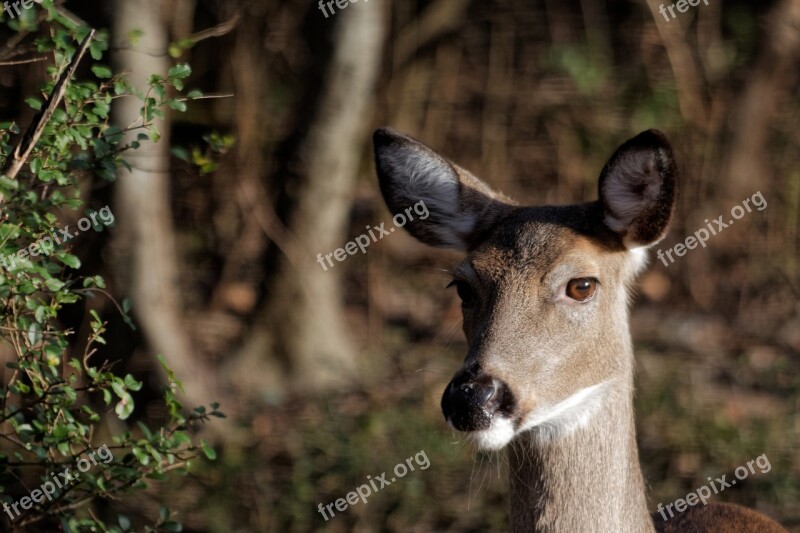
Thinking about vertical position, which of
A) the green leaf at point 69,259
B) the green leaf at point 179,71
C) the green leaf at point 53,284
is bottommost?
the green leaf at point 53,284

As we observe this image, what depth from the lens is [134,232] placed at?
6.89 m

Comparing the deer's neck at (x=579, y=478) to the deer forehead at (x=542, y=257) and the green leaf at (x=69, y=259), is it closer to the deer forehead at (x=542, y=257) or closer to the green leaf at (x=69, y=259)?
the deer forehead at (x=542, y=257)

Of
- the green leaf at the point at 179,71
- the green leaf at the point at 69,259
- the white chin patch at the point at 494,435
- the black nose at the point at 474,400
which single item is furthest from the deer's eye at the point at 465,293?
the green leaf at the point at 69,259

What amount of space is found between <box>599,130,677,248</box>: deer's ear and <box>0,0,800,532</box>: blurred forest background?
1.50m

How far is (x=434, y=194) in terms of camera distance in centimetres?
450

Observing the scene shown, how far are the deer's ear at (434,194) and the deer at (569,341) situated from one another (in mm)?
268

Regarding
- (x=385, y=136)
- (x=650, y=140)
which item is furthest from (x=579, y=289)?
(x=385, y=136)

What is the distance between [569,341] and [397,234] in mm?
6848

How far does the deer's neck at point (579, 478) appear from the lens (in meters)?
3.87

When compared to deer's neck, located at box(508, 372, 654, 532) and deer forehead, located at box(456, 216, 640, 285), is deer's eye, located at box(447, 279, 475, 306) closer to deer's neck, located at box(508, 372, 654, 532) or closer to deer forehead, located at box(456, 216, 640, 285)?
deer forehead, located at box(456, 216, 640, 285)

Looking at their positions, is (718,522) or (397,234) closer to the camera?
(718,522)

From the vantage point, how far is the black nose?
351cm

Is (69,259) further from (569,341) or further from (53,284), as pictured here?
(569,341)

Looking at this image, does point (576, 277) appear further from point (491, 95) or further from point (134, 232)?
point (491, 95)
